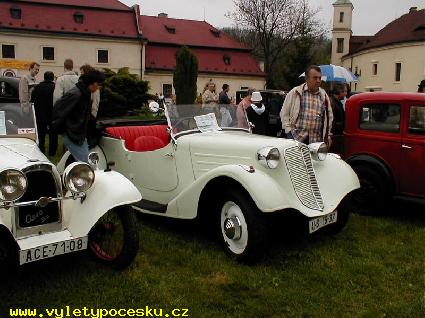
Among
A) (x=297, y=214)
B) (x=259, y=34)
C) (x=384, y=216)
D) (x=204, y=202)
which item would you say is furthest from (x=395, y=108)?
(x=259, y=34)

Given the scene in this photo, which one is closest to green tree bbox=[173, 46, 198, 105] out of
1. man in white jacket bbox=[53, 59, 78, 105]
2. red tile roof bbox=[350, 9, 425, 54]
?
man in white jacket bbox=[53, 59, 78, 105]

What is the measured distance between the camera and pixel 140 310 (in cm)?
340

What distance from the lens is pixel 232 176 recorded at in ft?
13.8

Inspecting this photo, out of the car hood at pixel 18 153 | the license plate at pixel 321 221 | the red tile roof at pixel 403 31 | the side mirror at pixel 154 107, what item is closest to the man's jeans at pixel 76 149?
the car hood at pixel 18 153

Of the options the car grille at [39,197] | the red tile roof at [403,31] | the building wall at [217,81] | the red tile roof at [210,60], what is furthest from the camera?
the red tile roof at [403,31]

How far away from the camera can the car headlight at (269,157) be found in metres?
4.24

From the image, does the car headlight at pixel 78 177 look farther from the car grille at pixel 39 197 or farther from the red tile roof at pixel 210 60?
the red tile roof at pixel 210 60

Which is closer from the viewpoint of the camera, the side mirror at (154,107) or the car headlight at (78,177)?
the car headlight at (78,177)

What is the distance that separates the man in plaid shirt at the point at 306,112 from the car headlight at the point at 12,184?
357 cm

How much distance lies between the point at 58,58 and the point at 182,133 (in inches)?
1483

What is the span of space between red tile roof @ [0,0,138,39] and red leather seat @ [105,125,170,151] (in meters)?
35.7

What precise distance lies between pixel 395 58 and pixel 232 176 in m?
49.5

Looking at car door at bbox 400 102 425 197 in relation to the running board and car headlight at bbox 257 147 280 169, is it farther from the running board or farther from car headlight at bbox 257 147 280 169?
the running board

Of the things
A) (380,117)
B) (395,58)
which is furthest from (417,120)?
(395,58)
